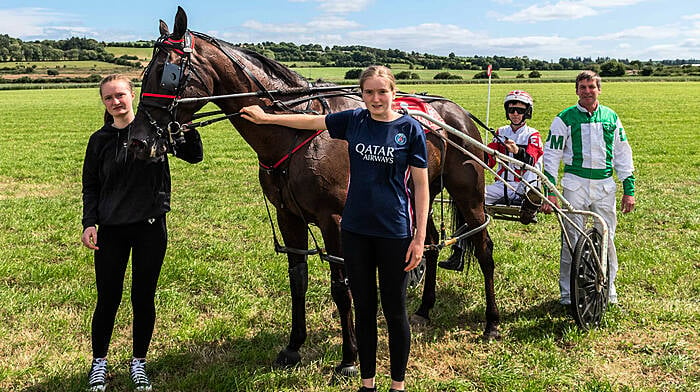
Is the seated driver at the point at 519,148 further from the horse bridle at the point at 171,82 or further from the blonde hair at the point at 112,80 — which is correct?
the blonde hair at the point at 112,80

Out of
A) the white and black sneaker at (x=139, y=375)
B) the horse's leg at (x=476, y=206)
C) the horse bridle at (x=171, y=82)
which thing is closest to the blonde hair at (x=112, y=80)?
the horse bridle at (x=171, y=82)

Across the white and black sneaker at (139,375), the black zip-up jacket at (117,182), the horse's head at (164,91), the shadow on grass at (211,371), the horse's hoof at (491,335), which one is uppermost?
the horse's head at (164,91)

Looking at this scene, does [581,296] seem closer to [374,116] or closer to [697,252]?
[374,116]

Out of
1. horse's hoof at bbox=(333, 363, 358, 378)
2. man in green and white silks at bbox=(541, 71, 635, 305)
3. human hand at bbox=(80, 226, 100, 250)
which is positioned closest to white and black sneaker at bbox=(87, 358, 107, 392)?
human hand at bbox=(80, 226, 100, 250)

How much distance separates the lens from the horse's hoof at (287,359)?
470 cm

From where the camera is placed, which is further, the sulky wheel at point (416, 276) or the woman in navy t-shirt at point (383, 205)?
the sulky wheel at point (416, 276)

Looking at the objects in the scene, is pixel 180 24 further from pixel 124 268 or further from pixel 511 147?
pixel 511 147

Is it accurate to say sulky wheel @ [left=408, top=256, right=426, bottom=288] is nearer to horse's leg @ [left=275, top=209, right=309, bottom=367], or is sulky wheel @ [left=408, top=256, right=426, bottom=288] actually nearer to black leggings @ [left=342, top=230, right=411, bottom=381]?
horse's leg @ [left=275, top=209, right=309, bottom=367]

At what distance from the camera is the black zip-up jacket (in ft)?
12.9

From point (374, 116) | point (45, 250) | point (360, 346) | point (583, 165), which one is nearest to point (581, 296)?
point (583, 165)

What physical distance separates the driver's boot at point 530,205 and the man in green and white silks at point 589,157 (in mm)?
79

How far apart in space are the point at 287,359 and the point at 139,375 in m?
1.17

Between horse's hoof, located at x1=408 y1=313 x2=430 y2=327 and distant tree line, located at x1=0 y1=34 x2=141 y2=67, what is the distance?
332ft

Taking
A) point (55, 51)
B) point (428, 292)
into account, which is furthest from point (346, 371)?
point (55, 51)
